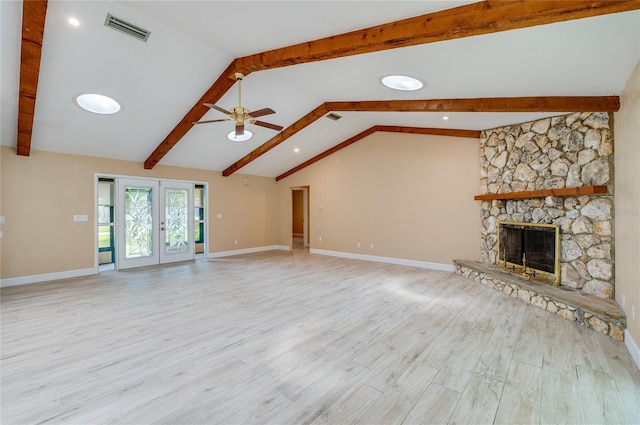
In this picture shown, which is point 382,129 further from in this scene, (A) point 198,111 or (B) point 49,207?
(B) point 49,207

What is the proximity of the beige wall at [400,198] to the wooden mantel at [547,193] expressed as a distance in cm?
55

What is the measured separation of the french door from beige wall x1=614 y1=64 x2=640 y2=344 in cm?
813

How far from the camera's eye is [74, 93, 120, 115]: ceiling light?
4.37 meters

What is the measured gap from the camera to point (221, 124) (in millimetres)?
5777

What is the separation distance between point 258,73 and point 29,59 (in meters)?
2.66

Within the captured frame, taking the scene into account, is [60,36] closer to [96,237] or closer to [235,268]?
[96,237]

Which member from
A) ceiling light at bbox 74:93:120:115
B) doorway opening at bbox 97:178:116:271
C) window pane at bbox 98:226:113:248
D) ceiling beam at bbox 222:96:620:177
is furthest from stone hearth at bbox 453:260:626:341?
window pane at bbox 98:226:113:248

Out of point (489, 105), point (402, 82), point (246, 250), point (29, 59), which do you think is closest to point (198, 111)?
point (29, 59)

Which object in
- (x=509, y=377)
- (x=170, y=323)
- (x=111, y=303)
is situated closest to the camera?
(x=509, y=377)

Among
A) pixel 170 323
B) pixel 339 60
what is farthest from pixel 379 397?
pixel 339 60

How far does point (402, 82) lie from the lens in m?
4.02

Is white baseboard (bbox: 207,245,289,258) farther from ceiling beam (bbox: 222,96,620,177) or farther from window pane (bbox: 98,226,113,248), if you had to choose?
ceiling beam (bbox: 222,96,620,177)

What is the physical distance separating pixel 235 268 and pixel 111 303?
265 cm

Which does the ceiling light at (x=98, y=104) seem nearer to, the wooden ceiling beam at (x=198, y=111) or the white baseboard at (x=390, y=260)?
the wooden ceiling beam at (x=198, y=111)
